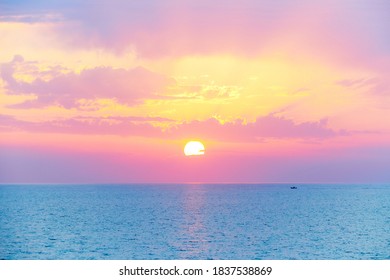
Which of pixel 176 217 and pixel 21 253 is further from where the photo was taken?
pixel 176 217

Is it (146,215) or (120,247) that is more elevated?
(146,215)

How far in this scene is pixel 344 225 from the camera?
95.5 metres
